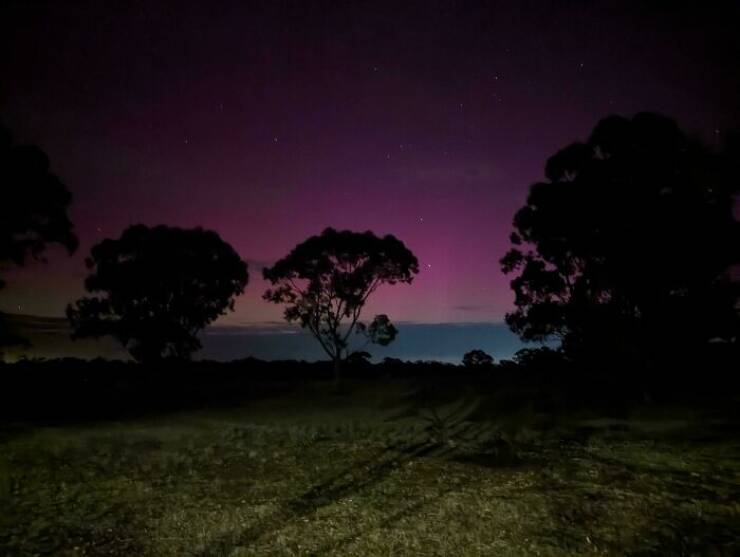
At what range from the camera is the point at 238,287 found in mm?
39219

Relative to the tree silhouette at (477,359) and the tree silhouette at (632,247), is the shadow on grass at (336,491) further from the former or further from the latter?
the tree silhouette at (477,359)

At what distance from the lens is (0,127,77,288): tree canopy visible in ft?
65.7

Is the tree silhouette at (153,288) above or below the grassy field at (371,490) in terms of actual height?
above

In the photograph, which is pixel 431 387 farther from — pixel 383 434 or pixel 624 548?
pixel 624 548

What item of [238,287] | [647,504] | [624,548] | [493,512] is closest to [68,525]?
[493,512]

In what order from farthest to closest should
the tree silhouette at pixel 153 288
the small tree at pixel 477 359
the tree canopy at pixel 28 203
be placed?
1. the small tree at pixel 477 359
2. the tree silhouette at pixel 153 288
3. the tree canopy at pixel 28 203

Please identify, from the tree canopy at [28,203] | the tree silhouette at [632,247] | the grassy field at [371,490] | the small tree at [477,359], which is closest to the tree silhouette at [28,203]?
the tree canopy at [28,203]

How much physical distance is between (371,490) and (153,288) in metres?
29.6

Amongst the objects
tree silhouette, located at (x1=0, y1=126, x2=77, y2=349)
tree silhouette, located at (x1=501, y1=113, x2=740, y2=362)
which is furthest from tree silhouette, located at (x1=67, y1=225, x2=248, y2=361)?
tree silhouette, located at (x1=501, y1=113, x2=740, y2=362)

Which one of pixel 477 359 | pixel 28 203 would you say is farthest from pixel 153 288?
pixel 477 359

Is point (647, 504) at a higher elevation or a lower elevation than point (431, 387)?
lower

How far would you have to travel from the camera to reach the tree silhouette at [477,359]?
1828 inches

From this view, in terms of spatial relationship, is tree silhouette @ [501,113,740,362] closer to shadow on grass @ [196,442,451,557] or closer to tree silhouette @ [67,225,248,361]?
shadow on grass @ [196,442,451,557]

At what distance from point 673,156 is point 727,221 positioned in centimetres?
316
